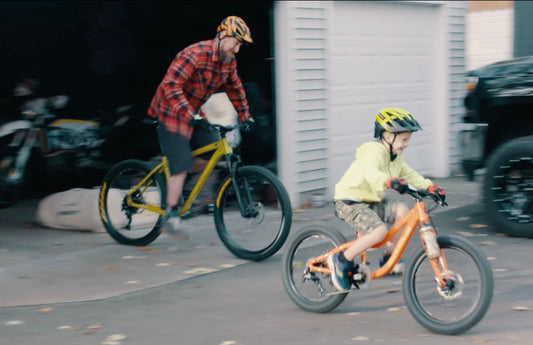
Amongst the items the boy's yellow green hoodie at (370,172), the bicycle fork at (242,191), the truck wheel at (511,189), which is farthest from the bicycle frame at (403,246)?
the truck wheel at (511,189)

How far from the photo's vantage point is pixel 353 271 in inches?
201

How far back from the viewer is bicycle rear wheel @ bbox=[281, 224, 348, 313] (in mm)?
5207

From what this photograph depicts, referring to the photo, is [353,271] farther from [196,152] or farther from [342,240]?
[196,152]

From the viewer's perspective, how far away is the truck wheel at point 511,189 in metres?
7.29

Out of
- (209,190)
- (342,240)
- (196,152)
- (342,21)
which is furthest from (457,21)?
(342,240)

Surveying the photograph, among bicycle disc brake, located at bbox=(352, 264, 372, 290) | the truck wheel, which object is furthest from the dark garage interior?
bicycle disc brake, located at bbox=(352, 264, 372, 290)

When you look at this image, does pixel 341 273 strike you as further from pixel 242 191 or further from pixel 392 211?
pixel 242 191

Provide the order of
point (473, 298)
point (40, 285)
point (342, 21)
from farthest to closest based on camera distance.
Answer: point (342, 21)
point (40, 285)
point (473, 298)

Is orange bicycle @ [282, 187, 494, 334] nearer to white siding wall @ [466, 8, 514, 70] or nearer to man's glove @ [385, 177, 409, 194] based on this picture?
man's glove @ [385, 177, 409, 194]

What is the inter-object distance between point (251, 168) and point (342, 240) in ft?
5.18

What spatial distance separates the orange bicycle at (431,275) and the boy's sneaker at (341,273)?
45 mm

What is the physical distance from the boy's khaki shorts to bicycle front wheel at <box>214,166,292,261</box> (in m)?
1.16

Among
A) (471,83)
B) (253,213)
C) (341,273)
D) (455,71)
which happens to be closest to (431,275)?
(341,273)

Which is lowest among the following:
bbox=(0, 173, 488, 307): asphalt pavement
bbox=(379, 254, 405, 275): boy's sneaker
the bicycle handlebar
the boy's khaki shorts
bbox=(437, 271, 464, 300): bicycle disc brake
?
bbox=(0, 173, 488, 307): asphalt pavement
